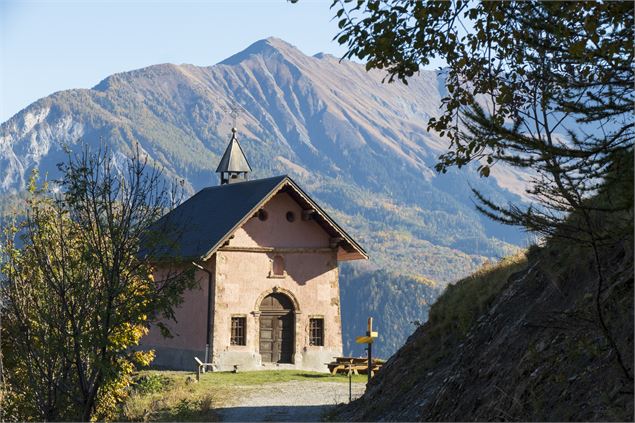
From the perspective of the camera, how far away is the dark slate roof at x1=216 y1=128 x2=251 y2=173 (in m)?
47.2

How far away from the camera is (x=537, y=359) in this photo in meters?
12.9

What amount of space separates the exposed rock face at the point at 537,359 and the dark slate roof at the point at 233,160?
91.0 feet

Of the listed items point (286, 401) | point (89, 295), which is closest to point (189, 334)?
point (286, 401)

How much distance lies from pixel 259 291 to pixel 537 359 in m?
25.8

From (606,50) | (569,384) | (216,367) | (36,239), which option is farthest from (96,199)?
(216,367)

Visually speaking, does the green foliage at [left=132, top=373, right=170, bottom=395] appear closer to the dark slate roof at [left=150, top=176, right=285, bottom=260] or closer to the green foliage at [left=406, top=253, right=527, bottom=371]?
the dark slate roof at [left=150, top=176, right=285, bottom=260]

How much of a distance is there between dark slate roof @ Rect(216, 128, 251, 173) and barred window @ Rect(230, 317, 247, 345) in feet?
36.6

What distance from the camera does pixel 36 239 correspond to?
1805cm

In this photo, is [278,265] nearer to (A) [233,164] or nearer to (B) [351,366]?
(B) [351,366]

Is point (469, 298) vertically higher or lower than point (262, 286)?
lower

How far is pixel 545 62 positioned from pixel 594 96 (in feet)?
2.23

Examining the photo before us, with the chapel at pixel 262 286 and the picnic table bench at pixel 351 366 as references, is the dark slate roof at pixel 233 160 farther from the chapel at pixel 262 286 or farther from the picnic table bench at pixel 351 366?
the picnic table bench at pixel 351 366

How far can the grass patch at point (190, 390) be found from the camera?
23.7 meters

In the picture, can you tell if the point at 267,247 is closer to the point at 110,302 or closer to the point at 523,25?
the point at 110,302
